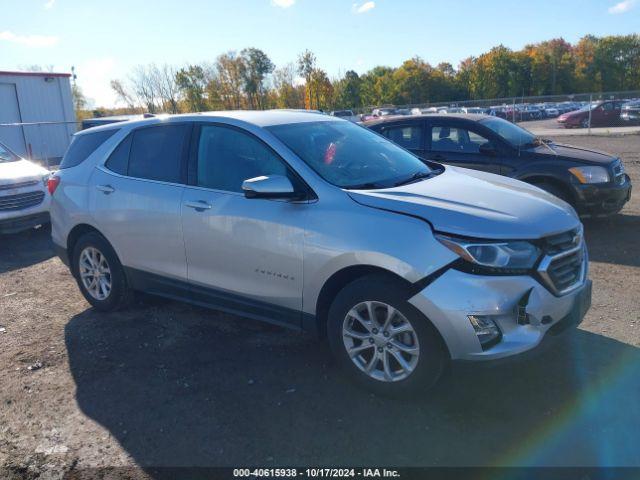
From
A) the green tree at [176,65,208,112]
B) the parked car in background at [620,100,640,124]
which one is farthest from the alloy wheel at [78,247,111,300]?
the green tree at [176,65,208,112]

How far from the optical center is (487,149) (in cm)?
784

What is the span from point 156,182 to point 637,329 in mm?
4145

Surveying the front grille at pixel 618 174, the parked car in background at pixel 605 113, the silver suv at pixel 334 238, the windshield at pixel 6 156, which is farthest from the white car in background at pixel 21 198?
the parked car in background at pixel 605 113

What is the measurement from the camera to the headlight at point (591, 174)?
7.27 meters

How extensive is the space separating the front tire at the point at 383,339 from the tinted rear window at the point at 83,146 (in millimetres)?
3072

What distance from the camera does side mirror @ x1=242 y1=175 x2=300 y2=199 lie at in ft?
12.2

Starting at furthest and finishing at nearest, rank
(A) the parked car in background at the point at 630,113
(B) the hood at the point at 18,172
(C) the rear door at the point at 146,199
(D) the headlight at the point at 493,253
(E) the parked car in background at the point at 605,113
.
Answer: (E) the parked car in background at the point at 605,113
(A) the parked car in background at the point at 630,113
(B) the hood at the point at 18,172
(C) the rear door at the point at 146,199
(D) the headlight at the point at 493,253

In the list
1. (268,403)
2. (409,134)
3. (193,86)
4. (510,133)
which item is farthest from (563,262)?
(193,86)

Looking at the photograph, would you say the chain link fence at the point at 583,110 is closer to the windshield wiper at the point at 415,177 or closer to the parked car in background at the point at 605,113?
the parked car in background at the point at 605,113

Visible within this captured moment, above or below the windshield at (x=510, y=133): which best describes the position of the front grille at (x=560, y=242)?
below

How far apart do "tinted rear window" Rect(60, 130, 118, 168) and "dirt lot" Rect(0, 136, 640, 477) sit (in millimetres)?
1594

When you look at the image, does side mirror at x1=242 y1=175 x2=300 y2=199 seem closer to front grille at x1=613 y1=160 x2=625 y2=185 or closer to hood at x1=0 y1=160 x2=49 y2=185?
front grille at x1=613 y1=160 x2=625 y2=185

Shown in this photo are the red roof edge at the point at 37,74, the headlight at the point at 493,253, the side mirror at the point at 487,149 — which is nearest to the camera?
the headlight at the point at 493,253

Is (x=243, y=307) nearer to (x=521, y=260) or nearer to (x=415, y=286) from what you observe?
(x=415, y=286)
